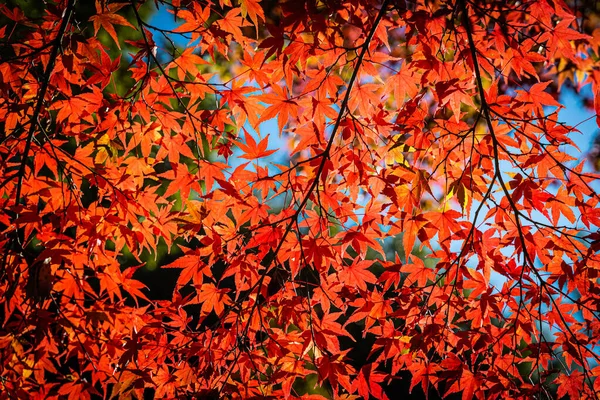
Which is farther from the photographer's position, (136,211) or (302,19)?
(136,211)

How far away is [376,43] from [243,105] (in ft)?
2.40

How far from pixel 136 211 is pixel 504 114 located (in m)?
1.83

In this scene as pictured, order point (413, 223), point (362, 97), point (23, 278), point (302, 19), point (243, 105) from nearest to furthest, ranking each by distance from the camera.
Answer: point (302, 19), point (413, 223), point (362, 97), point (243, 105), point (23, 278)

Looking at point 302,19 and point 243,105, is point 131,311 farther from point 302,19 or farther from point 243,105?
point 302,19

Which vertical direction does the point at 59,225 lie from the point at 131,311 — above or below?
above

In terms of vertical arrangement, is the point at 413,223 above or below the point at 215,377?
above

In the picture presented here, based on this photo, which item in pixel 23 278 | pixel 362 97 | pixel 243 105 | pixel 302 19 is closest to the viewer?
pixel 302 19

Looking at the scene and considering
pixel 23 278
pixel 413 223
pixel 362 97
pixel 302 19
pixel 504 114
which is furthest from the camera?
pixel 23 278

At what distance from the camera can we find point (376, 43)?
2.15m

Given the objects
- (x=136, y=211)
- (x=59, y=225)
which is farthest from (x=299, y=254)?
(x=59, y=225)

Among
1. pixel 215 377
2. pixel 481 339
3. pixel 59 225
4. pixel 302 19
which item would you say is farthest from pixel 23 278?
pixel 481 339

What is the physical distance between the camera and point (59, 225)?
215cm

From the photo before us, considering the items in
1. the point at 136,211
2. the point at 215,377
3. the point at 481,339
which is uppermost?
the point at 136,211

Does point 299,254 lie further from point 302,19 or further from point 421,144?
point 302,19
